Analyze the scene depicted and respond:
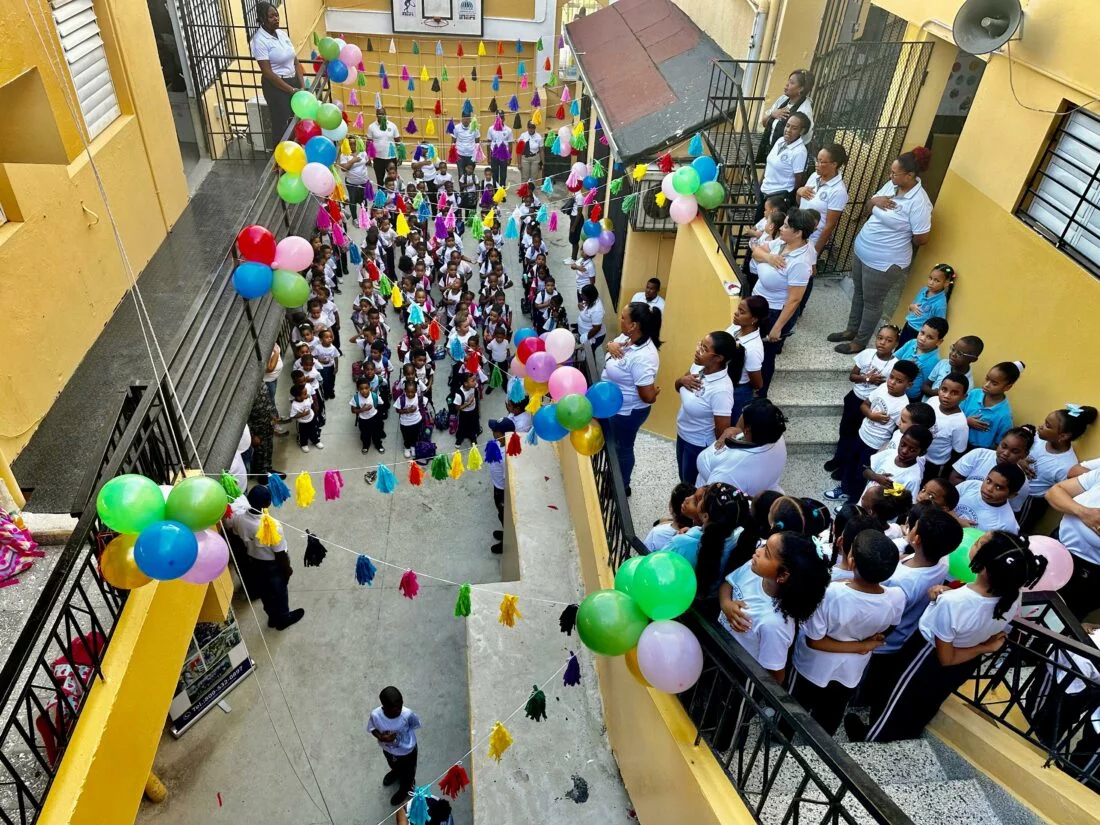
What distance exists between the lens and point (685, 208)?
7.66 metres

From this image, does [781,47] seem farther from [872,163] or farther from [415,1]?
[415,1]

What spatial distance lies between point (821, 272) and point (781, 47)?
10.4 ft

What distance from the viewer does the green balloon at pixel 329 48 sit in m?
10.4

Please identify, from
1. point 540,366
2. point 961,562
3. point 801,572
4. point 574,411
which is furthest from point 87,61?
point 961,562

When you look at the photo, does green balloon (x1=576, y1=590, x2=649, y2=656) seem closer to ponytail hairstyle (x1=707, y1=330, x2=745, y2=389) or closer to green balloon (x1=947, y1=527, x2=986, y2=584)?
green balloon (x1=947, y1=527, x2=986, y2=584)

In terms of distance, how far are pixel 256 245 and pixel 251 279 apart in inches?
12.8

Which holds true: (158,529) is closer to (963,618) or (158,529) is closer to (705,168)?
(963,618)

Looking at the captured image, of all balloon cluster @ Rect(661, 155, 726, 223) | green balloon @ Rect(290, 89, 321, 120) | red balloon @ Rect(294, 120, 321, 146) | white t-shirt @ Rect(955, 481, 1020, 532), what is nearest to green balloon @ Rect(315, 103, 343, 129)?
red balloon @ Rect(294, 120, 321, 146)

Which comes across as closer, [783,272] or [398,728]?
[398,728]

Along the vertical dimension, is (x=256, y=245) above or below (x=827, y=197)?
below

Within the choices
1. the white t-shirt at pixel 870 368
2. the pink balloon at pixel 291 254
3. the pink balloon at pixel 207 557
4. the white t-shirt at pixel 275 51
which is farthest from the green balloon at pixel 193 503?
the white t-shirt at pixel 275 51

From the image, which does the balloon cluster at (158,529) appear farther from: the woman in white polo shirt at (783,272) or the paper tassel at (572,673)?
the woman in white polo shirt at (783,272)

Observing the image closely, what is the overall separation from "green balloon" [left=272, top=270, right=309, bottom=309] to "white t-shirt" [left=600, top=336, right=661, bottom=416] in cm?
308

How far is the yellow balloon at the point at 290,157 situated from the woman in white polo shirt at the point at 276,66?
1316mm
